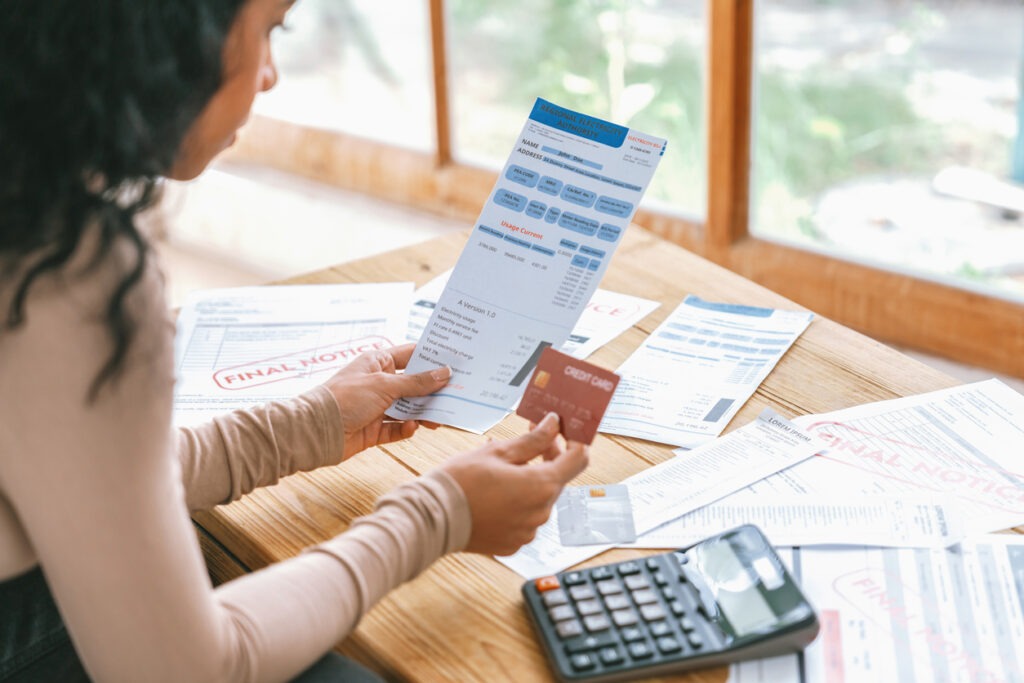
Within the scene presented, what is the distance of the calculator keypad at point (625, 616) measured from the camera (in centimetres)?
70

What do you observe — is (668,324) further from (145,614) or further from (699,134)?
(699,134)

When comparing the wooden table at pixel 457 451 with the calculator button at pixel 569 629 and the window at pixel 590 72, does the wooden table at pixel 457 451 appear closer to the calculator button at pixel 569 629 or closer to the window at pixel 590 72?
the calculator button at pixel 569 629

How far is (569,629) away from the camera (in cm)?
72

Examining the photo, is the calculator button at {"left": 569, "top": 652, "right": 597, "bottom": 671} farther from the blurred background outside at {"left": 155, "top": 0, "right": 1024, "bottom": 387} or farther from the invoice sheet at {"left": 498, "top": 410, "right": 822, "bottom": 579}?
the blurred background outside at {"left": 155, "top": 0, "right": 1024, "bottom": 387}

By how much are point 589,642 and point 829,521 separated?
0.25 metres

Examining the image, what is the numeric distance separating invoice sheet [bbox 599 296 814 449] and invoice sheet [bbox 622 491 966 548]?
121mm

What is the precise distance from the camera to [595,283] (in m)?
0.93

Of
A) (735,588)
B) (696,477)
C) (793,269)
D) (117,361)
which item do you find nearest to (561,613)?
(735,588)

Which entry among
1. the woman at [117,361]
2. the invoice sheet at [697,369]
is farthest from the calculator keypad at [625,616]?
the invoice sheet at [697,369]

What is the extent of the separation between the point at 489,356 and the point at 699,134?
1145 millimetres

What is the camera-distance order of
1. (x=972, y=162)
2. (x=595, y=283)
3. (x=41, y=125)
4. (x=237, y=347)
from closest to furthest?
1. (x=41, y=125)
2. (x=595, y=283)
3. (x=237, y=347)
4. (x=972, y=162)

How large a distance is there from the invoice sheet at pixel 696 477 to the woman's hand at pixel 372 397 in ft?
0.61

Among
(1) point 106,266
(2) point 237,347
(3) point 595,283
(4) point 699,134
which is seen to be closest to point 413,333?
(2) point 237,347

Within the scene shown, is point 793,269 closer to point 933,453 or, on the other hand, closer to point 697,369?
point 697,369
